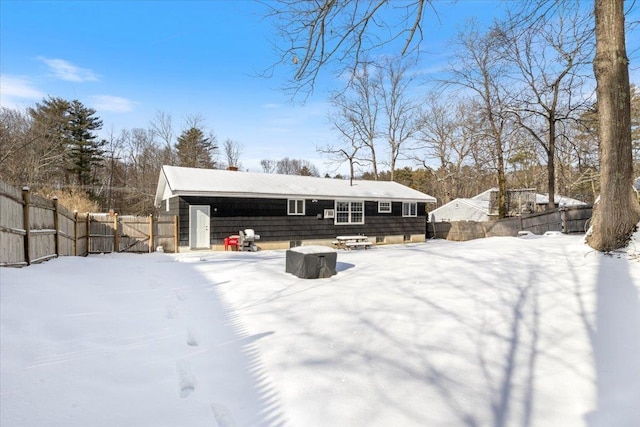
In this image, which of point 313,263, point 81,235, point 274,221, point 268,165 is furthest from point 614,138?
point 268,165

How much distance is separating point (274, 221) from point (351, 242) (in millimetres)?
3689

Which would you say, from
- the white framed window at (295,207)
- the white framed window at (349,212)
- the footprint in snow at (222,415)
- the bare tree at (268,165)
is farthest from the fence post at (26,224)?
the bare tree at (268,165)

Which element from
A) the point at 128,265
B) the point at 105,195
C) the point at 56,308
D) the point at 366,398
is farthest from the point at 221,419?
the point at 105,195

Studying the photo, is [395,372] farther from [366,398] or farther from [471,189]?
[471,189]

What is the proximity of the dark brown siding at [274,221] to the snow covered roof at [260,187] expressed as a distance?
439mm

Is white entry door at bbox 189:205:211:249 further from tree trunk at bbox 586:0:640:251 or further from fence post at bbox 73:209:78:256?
tree trunk at bbox 586:0:640:251

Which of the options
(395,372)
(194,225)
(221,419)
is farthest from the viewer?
(194,225)

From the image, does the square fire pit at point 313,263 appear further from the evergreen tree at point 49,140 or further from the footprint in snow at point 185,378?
the evergreen tree at point 49,140

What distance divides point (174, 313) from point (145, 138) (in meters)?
39.1

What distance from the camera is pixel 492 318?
425cm

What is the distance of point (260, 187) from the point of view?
51.4 feet

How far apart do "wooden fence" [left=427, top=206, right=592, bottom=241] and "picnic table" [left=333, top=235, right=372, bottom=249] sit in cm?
763

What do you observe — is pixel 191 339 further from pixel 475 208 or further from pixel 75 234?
pixel 475 208

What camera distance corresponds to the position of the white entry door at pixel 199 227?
13875mm
